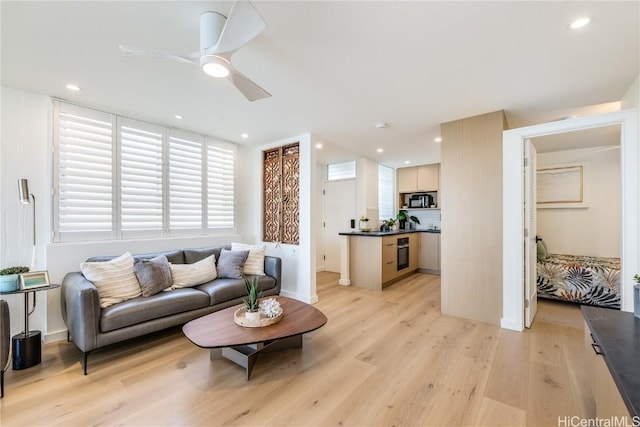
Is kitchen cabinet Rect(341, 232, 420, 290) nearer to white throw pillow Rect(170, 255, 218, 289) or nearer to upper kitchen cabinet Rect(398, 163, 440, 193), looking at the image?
upper kitchen cabinet Rect(398, 163, 440, 193)

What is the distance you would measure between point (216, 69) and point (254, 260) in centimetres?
251

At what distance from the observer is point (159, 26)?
1697 millimetres

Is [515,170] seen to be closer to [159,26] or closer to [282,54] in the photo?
[282,54]

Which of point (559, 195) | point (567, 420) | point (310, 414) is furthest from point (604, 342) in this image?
point (559, 195)

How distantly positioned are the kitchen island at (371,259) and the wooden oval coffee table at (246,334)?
229cm

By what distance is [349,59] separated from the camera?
2.04 m

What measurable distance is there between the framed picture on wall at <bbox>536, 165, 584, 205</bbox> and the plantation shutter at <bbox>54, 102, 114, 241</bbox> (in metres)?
6.68

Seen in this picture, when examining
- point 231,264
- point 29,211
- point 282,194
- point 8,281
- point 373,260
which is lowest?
point 373,260

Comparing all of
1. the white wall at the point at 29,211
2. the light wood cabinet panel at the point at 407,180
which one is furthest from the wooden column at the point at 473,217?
the white wall at the point at 29,211

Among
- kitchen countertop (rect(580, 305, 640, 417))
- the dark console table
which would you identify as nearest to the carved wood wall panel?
the dark console table

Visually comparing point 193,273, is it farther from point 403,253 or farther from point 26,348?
point 403,253

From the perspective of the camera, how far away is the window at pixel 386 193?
19.7 ft

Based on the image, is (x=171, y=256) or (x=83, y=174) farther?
(x=171, y=256)

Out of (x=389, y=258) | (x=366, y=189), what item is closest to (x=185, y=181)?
(x=366, y=189)
